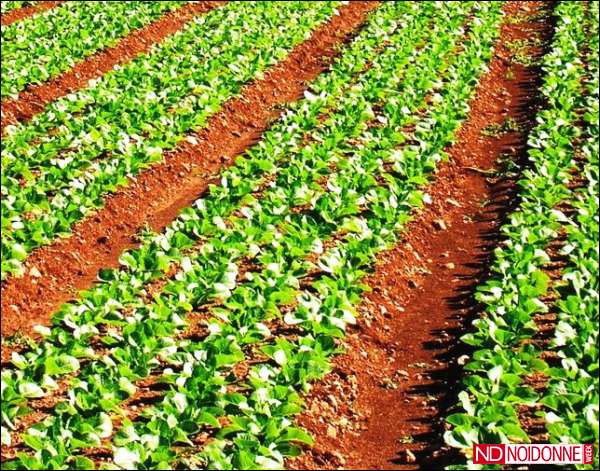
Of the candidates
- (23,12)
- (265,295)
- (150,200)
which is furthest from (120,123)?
(23,12)

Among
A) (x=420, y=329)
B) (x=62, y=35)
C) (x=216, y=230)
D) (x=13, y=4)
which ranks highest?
(x=13, y=4)

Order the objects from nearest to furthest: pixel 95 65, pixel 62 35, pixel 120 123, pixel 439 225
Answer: pixel 439 225
pixel 120 123
pixel 95 65
pixel 62 35

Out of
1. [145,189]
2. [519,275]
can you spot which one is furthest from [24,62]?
[519,275]

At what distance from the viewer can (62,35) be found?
61.7 feet

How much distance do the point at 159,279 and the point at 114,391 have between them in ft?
7.44

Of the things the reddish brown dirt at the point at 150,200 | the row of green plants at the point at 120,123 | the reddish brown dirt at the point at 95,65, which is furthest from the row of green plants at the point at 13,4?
the reddish brown dirt at the point at 150,200

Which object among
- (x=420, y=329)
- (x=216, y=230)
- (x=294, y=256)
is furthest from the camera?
(x=216, y=230)

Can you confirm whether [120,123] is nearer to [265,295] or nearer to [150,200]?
[150,200]

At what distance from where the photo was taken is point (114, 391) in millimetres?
7293

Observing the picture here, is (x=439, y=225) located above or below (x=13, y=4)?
below

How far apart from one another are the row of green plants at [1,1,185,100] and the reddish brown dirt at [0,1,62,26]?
64 centimetres

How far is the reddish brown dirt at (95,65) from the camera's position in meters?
14.7

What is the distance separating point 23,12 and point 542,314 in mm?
17774

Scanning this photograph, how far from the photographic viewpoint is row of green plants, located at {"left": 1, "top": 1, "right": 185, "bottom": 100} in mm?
16000
